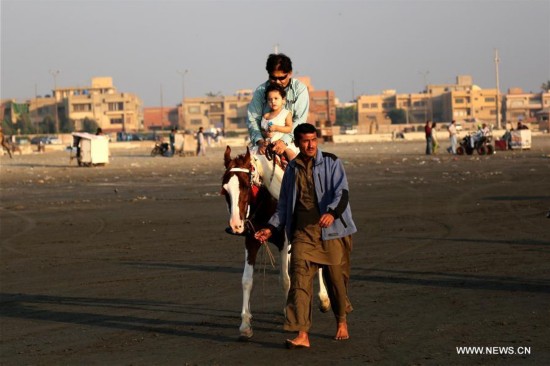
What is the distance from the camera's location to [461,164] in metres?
38.5

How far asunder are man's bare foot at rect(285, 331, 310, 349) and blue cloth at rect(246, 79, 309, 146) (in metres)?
2.20

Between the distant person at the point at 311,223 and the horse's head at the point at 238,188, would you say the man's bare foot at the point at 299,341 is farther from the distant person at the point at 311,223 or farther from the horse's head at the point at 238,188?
the horse's head at the point at 238,188

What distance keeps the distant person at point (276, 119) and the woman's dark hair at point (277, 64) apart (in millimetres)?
201

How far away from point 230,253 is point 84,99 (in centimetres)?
18097

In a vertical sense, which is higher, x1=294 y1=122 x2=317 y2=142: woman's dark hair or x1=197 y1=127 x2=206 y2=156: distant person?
x1=294 y1=122 x2=317 y2=142: woman's dark hair

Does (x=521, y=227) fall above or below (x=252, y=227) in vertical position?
below

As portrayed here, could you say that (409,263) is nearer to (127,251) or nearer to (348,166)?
(127,251)

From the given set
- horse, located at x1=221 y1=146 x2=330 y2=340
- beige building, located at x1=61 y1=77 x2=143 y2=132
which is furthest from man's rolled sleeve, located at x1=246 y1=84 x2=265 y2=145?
beige building, located at x1=61 y1=77 x2=143 y2=132

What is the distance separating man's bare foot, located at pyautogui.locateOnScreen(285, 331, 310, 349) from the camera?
8016 mm

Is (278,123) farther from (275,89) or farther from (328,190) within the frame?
(328,190)

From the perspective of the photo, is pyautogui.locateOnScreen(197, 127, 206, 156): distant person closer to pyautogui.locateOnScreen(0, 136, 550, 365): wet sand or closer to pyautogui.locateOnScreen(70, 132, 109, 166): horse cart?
pyautogui.locateOnScreen(70, 132, 109, 166): horse cart

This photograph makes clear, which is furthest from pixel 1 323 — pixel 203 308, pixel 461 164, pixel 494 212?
pixel 461 164

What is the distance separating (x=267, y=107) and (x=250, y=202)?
1229 mm

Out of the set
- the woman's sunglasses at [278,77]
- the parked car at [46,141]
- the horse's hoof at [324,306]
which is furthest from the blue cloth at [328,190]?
the parked car at [46,141]
